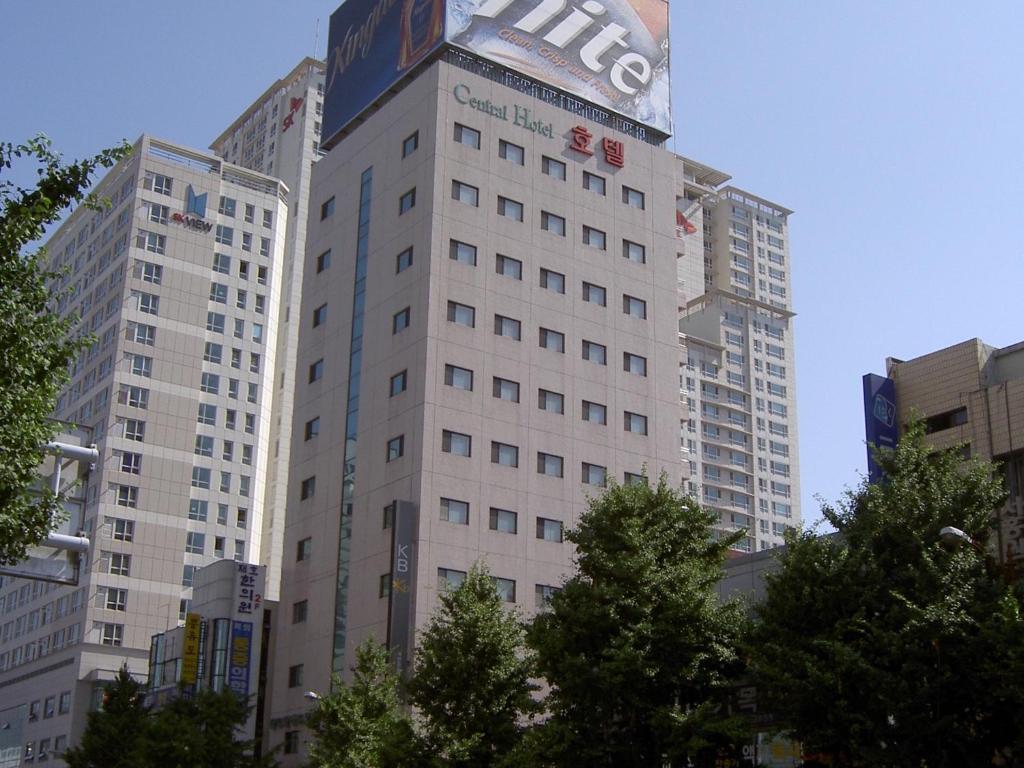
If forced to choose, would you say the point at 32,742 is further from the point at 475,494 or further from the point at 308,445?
the point at 475,494

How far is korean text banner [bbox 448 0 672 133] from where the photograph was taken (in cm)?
7525

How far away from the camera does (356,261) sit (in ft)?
243

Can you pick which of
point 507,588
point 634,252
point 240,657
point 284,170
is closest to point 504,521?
point 507,588

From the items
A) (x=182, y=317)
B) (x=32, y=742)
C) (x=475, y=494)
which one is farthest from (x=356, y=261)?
(x=32, y=742)

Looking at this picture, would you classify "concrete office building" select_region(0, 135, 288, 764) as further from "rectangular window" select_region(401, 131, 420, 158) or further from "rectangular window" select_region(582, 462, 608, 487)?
"rectangular window" select_region(582, 462, 608, 487)

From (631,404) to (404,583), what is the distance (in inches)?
721

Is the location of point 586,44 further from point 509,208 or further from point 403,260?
point 403,260

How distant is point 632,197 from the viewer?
7812 centimetres

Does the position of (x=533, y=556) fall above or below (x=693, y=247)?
below

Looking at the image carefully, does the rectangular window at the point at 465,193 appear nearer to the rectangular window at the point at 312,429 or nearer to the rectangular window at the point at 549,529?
the rectangular window at the point at 312,429

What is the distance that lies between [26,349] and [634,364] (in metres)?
53.6

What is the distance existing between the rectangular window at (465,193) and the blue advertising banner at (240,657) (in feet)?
84.8

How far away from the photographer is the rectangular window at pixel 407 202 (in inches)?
2805

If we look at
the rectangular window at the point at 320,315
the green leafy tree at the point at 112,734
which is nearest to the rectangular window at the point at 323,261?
the rectangular window at the point at 320,315
